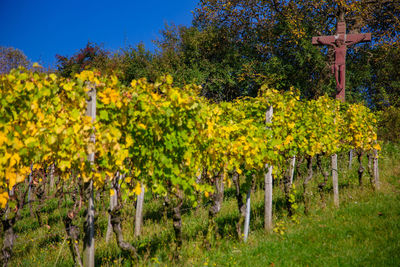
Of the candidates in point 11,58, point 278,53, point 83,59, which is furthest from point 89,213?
point 11,58

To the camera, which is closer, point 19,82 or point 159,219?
point 19,82

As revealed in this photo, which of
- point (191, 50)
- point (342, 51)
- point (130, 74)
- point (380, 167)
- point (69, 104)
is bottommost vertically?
point (380, 167)

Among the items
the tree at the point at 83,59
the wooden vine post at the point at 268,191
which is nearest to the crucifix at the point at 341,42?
the wooden vine post at the point at 268,191

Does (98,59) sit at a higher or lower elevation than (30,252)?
higher

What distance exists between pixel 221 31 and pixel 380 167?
13.0 meters

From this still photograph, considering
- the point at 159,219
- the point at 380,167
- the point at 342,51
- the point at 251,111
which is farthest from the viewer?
the point at 380,167

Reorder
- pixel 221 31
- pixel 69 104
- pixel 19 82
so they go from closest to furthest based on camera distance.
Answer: pixel 19 82
pixel 69 104
pixel 221 31

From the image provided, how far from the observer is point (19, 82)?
2.66 metres

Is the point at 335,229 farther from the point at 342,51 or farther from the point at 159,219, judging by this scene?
the point at 342,51

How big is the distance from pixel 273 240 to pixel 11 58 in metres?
30.2

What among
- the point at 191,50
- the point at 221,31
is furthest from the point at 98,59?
the point at 221,31

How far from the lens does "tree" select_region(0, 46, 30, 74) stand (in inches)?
1009

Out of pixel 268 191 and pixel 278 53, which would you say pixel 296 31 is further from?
pixel 268 191

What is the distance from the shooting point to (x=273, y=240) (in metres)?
4.61
